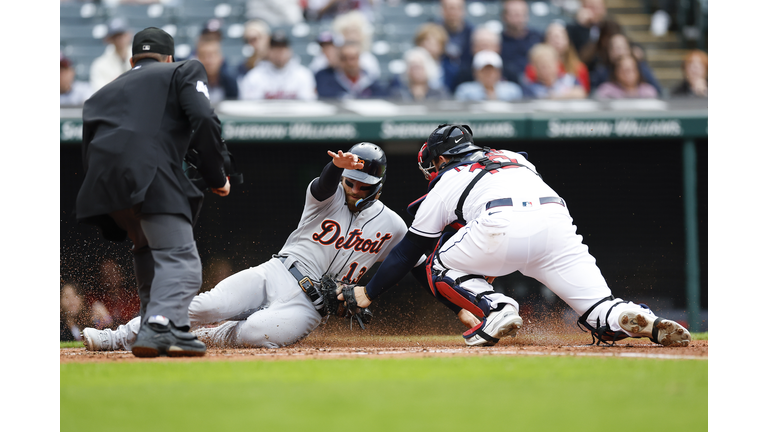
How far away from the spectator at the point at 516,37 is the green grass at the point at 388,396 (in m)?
5.74

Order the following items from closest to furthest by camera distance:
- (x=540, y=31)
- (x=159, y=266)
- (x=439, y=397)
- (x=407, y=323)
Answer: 1. (x=439, y=397)
2. (x=159, y=266)
3. (x=407, y=323)
4. (x=540, y=31)

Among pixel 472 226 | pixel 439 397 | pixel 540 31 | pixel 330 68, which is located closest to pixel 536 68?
pixel 540 31

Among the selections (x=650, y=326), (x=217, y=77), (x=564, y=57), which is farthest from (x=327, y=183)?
(x=564, y=57)

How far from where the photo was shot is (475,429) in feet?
6.32

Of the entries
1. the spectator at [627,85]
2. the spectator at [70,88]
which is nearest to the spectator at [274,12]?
the spectator at [70,88]

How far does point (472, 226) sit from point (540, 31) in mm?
6042

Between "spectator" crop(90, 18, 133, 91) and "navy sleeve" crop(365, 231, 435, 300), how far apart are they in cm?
472

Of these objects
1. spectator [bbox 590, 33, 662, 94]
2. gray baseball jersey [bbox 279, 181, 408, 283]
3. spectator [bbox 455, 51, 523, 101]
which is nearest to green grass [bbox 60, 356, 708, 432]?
gray baseball jersey [bbox 279, 181, 408, 283]

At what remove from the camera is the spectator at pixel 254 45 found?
793 centimetres

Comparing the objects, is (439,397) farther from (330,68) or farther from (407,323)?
(330,68)

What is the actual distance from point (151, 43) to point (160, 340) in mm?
1390

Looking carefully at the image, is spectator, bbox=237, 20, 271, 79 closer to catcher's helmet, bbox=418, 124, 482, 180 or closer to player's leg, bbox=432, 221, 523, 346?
catcher's helmet, bbox=418, 124, 482, 180

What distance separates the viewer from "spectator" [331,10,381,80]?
324 inches

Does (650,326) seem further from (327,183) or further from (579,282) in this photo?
(327,183)
